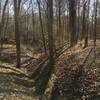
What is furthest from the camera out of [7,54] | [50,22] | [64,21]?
[64,21]

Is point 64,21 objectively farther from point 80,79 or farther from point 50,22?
point 80,79

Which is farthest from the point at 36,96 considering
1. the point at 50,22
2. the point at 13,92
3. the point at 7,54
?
the point at 7,54

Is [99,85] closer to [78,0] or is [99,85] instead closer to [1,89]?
[1,89]

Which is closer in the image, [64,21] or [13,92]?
[13,92]

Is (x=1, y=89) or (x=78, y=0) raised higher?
(x=78, y=0)

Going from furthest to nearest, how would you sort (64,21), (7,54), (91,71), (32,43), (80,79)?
(64,21) → (32,43) → (7,54) → (91,71) → (80,79)

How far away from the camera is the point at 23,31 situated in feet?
205

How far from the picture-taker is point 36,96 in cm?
1459

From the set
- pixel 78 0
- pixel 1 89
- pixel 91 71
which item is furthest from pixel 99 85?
pixel 78 0

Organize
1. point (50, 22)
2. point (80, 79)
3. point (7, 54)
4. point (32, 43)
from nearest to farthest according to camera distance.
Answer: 1. point (80, 79)
2. point (50, 22)
3. point (7, 54)
4. point (32, 43)

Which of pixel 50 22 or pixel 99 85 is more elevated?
pixel 50 22

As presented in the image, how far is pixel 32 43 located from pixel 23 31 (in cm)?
1102

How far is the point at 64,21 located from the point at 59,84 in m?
47.9

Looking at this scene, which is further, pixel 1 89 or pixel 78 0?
pixel 78 0
